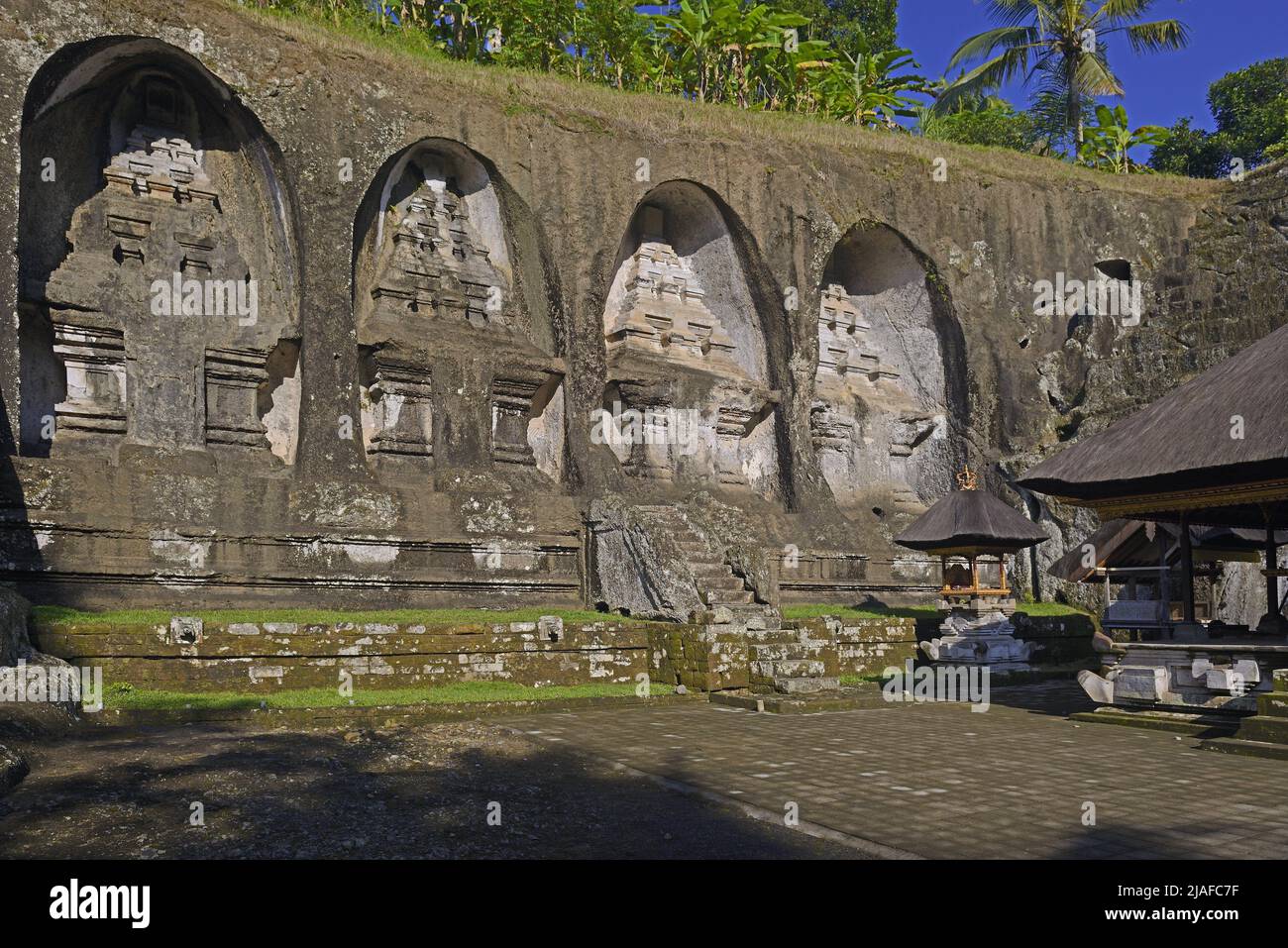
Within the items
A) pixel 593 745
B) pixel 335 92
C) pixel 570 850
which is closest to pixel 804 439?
pixel 335 92

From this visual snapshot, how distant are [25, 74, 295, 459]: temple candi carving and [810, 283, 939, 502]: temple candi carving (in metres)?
11.0

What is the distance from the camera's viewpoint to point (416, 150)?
18359mm

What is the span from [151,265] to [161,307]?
0.66m

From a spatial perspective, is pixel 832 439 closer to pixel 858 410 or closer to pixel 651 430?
pixel 858 410

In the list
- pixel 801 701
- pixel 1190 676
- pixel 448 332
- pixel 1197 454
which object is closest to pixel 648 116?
pixel 448 332

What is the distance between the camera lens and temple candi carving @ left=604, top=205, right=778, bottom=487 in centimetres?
2025

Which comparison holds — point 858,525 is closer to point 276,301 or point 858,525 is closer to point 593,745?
point 276,301

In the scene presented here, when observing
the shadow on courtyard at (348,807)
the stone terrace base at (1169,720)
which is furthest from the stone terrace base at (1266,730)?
the shadow on courtyard at (348,807)

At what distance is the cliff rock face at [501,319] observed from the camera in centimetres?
1497

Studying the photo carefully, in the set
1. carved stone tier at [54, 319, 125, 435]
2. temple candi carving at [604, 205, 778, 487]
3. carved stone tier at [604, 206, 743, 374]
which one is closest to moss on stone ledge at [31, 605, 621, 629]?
carved stone tier at [54, 319, 125, 435]

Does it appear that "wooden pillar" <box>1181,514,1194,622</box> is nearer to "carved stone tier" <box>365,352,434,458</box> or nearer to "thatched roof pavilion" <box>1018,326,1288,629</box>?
"thatched roof pavilion" <box>1018,326,1288,629</box>

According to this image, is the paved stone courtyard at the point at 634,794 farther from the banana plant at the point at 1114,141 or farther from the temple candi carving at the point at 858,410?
the banana plant at the point at 1114,141

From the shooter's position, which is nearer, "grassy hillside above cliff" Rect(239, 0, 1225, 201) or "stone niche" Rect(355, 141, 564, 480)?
"stone niche" Rect(355, 141, 564, 480)

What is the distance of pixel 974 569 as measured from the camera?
54.3ft
